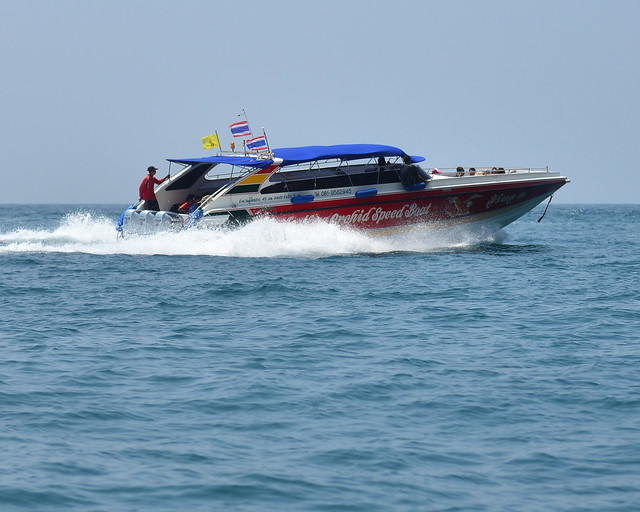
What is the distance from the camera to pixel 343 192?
65.7 feet

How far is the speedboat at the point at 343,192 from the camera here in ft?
63.6

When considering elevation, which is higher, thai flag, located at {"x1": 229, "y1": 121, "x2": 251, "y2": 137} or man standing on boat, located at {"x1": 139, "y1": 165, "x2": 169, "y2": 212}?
thai flag, located at {"x1": 229, "y1": 121, "x2": 251, "y2": 137}

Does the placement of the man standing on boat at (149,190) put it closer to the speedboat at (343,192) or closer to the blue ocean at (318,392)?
the speedboat at (343,192)

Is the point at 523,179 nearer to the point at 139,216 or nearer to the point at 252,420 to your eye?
the point at 139,216

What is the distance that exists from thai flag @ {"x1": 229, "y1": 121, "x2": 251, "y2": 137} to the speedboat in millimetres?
537

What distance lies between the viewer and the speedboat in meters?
19.4

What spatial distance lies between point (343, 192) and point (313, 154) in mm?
1122

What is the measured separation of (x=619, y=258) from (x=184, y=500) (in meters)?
18.3

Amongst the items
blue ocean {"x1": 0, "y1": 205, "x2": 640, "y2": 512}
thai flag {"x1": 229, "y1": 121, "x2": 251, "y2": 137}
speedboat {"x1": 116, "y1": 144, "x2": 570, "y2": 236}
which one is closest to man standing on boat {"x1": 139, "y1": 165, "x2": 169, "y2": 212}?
speedboat {"x1": 116, "y1": 144, "x2": 570, "y2": 236}

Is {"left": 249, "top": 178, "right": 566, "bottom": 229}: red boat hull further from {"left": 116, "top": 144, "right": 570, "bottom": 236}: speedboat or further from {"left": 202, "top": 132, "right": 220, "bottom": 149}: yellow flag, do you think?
{"left": 202, "top": 132, "right": 220, "bottom": 149}: yellow flag

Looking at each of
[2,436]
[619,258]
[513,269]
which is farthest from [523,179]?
[2,436]

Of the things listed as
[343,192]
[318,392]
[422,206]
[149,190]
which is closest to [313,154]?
[343,192]

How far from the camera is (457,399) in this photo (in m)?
7.96

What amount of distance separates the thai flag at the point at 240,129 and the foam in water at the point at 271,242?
3060 millimetres
